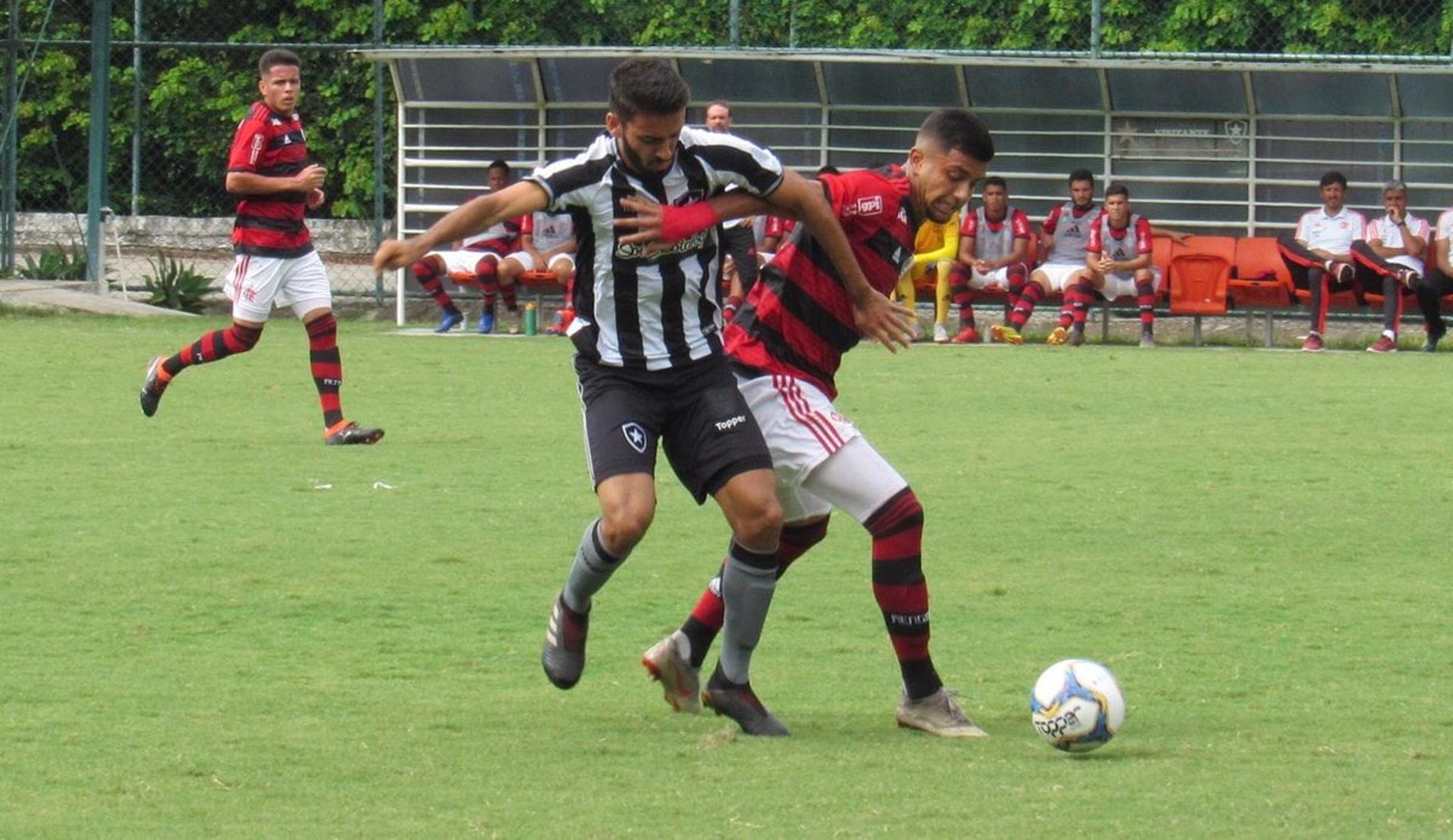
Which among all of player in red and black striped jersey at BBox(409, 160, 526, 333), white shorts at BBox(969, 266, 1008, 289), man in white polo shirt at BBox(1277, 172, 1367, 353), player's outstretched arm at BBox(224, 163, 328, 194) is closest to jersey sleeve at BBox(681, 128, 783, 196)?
player's outstretched arm at BBox(224, 163, 328, 194)

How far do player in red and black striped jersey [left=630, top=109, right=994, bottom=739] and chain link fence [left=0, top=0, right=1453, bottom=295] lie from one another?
15461 millimetres

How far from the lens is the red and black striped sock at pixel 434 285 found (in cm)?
2055

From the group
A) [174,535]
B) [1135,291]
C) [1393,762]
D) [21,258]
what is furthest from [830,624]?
[21,258]

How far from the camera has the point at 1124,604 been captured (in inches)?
287

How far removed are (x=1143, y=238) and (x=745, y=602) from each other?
570 inches

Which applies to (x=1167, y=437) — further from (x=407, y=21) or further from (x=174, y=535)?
(x=407, y=21)

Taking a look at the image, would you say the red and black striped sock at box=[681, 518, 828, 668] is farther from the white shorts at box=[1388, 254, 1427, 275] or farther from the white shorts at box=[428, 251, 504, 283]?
the white shorts at box=[428, 251, 504, 283]

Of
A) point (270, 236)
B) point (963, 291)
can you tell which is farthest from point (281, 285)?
point (963, 291)

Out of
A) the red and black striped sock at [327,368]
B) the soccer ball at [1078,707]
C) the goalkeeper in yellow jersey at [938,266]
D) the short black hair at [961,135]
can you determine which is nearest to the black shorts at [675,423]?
the short black hair at [961,135]

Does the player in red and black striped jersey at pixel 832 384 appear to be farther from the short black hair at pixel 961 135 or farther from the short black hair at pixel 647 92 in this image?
the short black hair at pixel 647 92

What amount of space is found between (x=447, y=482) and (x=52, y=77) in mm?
15281

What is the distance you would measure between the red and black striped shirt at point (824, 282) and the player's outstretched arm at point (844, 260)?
9cm

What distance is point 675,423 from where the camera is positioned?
5.91m

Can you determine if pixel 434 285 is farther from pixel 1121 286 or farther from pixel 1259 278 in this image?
pixel 1259 278
